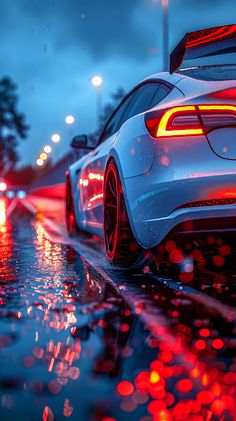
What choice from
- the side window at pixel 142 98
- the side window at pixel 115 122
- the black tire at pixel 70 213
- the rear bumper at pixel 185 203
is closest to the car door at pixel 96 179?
the side window at pixel 115 122

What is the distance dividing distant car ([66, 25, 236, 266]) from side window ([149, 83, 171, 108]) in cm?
1

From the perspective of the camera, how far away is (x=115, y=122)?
789cm

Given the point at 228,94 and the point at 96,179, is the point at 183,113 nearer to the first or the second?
the point at 228,94

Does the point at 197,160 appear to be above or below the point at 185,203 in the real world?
above

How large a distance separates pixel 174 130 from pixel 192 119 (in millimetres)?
156

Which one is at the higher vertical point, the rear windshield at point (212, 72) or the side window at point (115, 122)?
the rear windshield at point (212, 72)

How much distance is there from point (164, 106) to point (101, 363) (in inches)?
102

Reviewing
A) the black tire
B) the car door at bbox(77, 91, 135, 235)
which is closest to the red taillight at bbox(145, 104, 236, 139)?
the car door at bbox(77, 91, 135, 235)

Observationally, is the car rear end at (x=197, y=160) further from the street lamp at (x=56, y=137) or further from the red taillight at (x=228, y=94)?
the street lamp at (x=56, y=137)

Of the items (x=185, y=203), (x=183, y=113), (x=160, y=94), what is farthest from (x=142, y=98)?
(x=185, y=203)

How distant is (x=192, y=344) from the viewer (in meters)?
3.58

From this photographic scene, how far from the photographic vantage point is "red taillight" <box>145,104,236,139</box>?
5035 mm

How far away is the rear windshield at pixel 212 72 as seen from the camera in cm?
538

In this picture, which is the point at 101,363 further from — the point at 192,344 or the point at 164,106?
the point at 164,106
